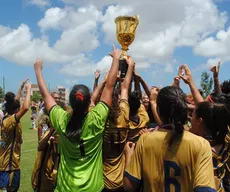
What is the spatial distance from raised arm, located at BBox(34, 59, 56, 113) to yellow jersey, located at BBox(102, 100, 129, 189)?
91cm

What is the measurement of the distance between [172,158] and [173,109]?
1.21 feet

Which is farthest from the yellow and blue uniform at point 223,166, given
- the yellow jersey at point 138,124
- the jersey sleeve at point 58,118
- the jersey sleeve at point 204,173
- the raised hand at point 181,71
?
the yellow jersey at point 138,124

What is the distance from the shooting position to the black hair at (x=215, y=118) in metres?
2.83

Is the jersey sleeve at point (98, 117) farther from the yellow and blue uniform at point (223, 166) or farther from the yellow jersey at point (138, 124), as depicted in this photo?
the yellow jersey at point (138, 124)

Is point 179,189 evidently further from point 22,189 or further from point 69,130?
point 22,189

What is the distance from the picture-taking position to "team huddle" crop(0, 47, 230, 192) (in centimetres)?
236

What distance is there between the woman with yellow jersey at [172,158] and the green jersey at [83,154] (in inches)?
28.0

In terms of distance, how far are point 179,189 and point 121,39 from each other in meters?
3.58

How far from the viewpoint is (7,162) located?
5.64 m

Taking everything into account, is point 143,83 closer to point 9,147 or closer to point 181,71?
point 181,71

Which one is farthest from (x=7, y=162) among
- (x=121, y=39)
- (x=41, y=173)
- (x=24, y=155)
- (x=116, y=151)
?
(x=24, y=155)

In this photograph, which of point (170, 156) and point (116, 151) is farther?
point (116, 151)

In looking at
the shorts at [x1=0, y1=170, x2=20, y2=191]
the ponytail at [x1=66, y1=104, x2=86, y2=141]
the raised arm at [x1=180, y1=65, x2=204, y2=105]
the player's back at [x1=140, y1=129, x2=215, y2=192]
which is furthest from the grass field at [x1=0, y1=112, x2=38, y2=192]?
the player's back at [x1=140, y1=129, x2=215, y2=192]

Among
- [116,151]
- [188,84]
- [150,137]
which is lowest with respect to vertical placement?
[116,151]
